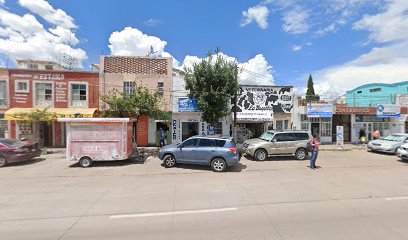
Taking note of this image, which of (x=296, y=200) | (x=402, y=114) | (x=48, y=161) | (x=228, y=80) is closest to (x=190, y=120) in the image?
(x=228, y=80)

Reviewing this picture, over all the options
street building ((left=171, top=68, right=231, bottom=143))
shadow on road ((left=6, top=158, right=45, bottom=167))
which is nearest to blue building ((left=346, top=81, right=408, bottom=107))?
street building ((left=171, top=68, right=231, bottom=143))

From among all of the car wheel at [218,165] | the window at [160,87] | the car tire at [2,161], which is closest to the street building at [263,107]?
the window at [160,87]

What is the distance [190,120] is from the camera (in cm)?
1958

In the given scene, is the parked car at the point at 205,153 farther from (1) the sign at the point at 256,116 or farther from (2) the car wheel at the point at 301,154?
(1) the sign at the point at 256,116

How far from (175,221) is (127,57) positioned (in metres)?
17.3

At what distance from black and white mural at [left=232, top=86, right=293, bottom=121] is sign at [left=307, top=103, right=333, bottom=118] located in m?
1.67

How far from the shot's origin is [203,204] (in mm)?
5992

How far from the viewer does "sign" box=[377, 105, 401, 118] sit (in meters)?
21.2

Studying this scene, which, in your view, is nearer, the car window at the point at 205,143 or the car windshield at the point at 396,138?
the car window at the point at 205,143

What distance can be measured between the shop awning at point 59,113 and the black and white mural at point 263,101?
12.4 metres

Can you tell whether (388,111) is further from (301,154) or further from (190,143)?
(190,143)

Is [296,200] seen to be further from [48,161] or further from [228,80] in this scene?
[48,161]

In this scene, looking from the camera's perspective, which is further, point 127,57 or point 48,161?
point 127,57

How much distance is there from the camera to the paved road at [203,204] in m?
4.47
